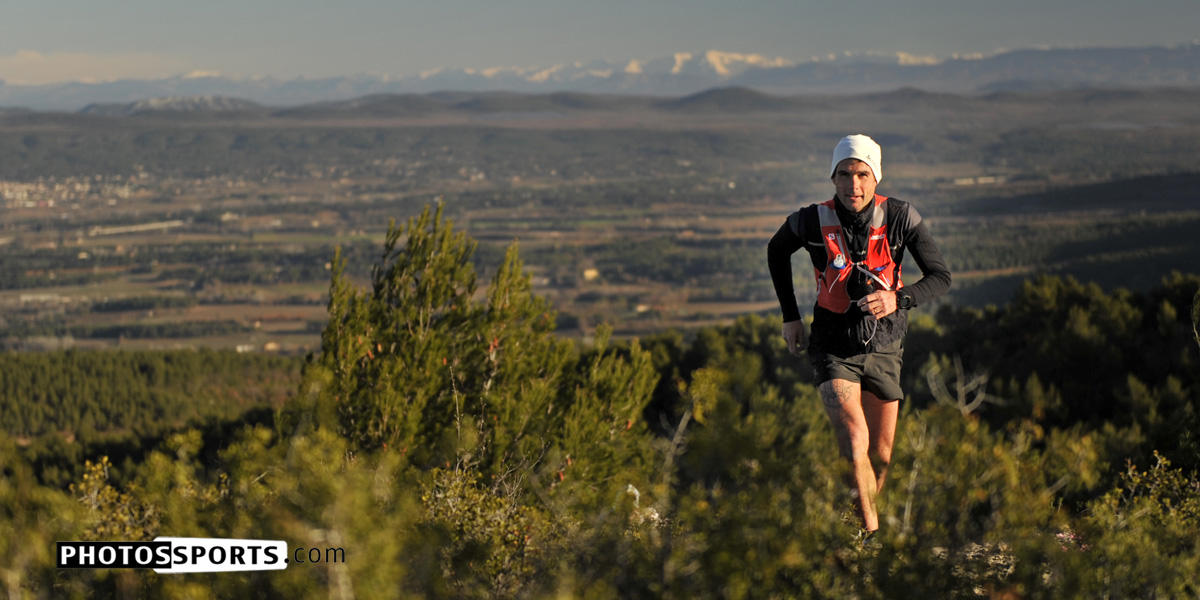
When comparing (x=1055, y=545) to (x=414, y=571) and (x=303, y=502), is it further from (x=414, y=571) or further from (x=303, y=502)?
(x=303, y=502)

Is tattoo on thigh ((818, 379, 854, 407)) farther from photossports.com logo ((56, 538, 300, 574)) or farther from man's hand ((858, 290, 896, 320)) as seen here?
photossports.com logo ((56, 538, 300, 574))

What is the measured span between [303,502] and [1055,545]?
2.67 m

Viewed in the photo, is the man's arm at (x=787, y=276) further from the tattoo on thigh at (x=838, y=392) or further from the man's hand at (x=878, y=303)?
the man's hand at (x=878, y=303)

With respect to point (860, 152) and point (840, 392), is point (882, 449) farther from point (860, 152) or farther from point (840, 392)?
point (860, 152)

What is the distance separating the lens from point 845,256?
591cm

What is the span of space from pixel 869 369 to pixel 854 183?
1086 mm

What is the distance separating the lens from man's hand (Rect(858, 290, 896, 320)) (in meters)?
5.68

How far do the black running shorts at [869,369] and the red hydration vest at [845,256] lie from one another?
0.30 meters

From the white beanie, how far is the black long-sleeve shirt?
219 millimetres

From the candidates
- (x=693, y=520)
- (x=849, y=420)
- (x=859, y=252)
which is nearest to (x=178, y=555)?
(x=693, y=520)

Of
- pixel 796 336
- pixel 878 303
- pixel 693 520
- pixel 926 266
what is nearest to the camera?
pixel 693 520

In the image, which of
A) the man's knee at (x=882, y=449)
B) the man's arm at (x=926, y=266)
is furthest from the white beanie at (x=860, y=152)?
the man's knee at (x=882, y=449)

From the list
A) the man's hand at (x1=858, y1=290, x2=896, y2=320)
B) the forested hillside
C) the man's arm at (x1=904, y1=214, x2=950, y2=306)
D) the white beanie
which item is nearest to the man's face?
the white beanie

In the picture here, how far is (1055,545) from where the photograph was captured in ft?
12.2
